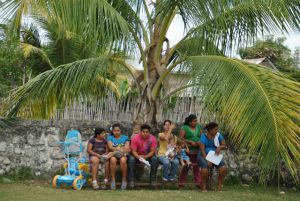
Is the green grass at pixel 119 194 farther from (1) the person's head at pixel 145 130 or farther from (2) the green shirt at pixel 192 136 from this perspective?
(1) the person's head at pixel 145 130

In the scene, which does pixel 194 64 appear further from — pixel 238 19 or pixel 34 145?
pixel 34 145

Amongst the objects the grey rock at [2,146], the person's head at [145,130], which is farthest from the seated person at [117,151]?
the grey rock at [2,146]

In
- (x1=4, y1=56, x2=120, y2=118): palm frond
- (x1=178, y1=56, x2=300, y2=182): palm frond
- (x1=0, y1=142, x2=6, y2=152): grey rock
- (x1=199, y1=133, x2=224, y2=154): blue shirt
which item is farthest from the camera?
(x1=0, y1=142, x2=6, y2=152): grey rock

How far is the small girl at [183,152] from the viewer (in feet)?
26.4

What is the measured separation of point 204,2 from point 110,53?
1742 mm

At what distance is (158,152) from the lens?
814 centimetres

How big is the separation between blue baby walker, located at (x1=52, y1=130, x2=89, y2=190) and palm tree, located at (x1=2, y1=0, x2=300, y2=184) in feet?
2.61

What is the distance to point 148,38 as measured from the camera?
26.4ft

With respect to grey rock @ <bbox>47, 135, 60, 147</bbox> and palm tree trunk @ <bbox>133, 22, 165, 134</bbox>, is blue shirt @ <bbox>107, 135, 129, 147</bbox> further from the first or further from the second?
grey rock @ <bbox>47, 135, 60, 147</bbox>

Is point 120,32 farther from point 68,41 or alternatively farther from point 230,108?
point 68,41

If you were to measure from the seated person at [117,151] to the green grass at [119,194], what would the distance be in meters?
0.28

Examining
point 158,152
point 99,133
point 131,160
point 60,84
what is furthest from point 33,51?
point 131,160

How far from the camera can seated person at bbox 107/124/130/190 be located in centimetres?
762

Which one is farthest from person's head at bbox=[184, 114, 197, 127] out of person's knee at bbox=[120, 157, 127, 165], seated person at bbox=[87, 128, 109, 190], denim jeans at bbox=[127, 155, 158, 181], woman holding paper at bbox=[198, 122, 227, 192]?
seated person at bbox=[87, 128, 109, 190]
